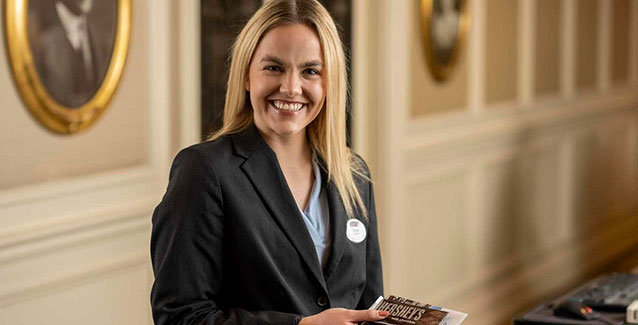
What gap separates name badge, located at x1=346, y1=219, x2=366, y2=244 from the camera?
219 centimetres

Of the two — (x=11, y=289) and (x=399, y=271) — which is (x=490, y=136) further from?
(x=11, y=289)

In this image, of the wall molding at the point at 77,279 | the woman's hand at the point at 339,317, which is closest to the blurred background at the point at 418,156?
the wall molding at the point at 77,279

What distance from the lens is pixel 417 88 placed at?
543 centimetres

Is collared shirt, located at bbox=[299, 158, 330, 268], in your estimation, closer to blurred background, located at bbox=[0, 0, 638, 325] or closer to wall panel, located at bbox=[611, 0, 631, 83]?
blurred background, located at bbox=[0, 0, 638, 325]

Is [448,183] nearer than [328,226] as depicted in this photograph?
No

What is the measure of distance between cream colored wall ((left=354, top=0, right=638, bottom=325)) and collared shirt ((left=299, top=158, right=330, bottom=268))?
2747 mm

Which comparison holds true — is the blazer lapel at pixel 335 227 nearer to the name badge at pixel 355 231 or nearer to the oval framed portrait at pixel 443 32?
the name badge at pixel 355 231

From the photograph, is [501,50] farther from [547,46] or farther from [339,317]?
[339,317]

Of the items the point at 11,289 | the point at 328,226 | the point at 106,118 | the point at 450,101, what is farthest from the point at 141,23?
the point at 450,101

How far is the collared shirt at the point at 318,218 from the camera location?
7.00 ft

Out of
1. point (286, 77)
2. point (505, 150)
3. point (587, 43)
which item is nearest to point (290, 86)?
point (286, 77)

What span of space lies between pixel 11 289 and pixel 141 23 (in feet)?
3.72

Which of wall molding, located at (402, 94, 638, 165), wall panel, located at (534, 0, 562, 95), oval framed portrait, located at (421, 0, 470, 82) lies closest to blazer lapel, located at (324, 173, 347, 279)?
wall molding, located at (402, 94, 638, 165)

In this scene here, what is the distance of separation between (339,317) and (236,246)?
0.26 m
